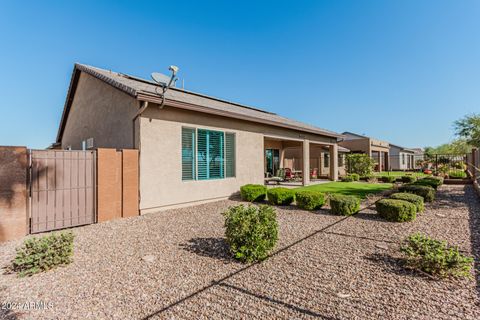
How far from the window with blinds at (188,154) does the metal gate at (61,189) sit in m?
2.91

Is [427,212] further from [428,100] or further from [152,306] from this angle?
[428,100]

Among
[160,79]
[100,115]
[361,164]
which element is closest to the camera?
[160,79]

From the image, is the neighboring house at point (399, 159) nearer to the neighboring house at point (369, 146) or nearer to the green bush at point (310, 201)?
the neighboring house at point (369, 146)

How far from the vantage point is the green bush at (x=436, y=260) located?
129 inches

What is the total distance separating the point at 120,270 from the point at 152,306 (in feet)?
4.31

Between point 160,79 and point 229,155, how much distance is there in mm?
4221

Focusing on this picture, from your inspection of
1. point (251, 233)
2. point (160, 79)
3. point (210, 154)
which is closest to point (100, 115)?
point (160, 79)

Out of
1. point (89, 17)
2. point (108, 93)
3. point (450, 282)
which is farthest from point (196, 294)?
point (89, 17)

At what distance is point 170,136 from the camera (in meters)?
8.09

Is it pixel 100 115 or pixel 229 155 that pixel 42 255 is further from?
pixel 100 115

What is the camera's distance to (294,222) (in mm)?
6590

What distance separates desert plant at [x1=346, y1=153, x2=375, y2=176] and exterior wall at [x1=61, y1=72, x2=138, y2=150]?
18139 millimetres

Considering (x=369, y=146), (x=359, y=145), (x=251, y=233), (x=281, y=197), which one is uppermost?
(x=359, y=145)

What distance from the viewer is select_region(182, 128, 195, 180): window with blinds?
8562 millimetres
